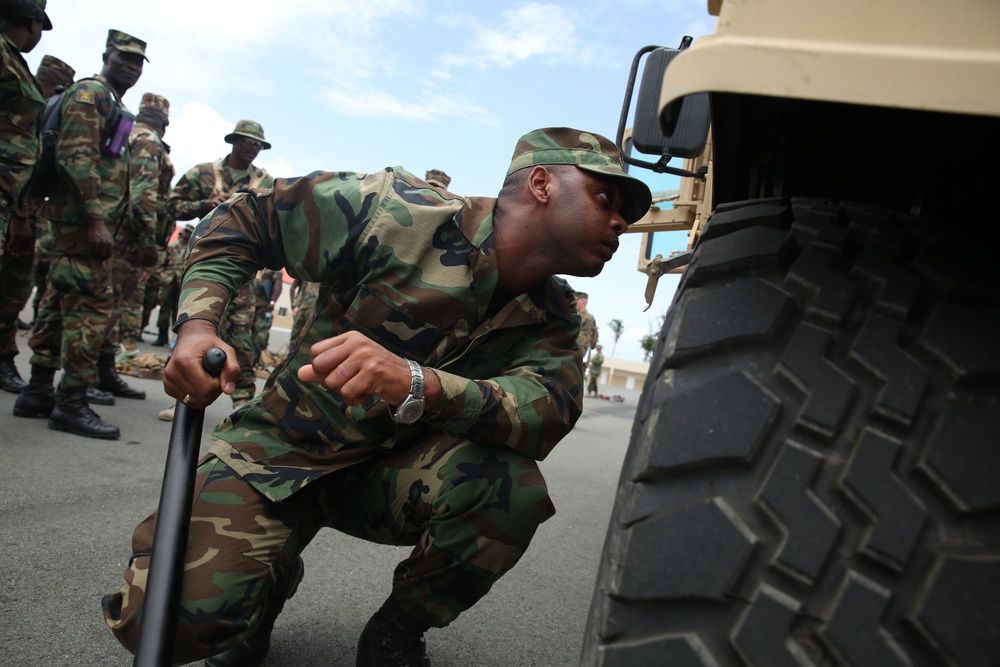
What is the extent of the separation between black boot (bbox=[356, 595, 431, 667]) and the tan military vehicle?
3.05 ft

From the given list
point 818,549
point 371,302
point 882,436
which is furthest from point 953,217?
point 371,302

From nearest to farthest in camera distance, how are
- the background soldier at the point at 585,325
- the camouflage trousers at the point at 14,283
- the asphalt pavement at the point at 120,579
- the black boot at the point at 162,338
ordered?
the asphalt pavement at the point at 120,579, the camouflage trousers at the point at 14,283, the black boot at the point at 162,338, the background soldier at the point at 585,325

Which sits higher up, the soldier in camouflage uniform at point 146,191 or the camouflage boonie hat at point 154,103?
the camouflage boonie hat at point 154,103

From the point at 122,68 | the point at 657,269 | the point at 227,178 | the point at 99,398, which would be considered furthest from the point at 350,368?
the point at 227,178

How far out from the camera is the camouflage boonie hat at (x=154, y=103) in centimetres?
659

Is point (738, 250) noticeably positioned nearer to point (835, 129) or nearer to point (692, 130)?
point (835, 129)

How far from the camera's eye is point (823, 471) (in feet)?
2.83

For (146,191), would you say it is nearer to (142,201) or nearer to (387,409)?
(142,201)

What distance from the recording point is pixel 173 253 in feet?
35.1

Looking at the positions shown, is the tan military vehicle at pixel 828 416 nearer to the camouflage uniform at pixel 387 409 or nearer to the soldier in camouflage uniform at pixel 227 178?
the camouflage uniform at pixel 387 409

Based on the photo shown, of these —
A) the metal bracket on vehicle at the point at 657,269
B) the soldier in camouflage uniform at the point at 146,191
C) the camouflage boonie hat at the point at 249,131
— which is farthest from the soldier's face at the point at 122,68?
the metal bracket on vehicle at the point at 657,269

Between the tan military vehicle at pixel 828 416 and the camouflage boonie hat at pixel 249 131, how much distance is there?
518cm

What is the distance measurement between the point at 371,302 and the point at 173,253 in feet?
31.8

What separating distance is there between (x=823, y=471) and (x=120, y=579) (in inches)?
→ 80.6
